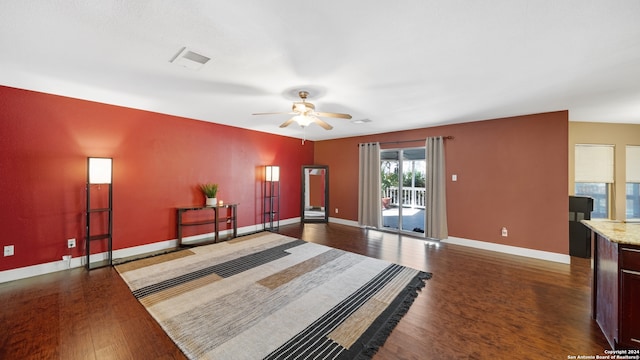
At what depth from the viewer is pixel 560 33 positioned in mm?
1771

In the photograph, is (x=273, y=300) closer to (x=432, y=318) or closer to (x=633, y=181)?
(x=432, y=318)

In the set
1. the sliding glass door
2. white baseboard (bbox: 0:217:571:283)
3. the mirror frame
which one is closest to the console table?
white baseboard (bbox: 0:217:571:283)

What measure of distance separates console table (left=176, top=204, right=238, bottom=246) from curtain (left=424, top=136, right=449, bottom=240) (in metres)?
4.14

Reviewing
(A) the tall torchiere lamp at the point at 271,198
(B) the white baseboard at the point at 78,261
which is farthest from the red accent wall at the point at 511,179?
(B) the white baseboard at the point at 78,261

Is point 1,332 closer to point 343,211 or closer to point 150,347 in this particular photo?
point 150,347

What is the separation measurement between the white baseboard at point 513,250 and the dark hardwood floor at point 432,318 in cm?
21

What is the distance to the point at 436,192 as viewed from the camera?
4910 mm

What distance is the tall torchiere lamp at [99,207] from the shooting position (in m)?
3.29

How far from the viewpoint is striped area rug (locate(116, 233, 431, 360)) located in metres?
1.88

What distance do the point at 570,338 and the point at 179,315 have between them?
3480mm

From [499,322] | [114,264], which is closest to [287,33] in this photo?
[499,322]

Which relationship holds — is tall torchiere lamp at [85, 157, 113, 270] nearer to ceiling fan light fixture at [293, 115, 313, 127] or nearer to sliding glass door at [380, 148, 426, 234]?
ceiling fan light fixture at [293, 115, 313, 127]

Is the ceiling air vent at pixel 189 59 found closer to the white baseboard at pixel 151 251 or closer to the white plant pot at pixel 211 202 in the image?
the white plant pot at pixel 211 202

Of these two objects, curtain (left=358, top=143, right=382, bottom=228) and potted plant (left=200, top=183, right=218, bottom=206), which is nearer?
potted plant (left=200, top=183, right=218, bottom=206)
